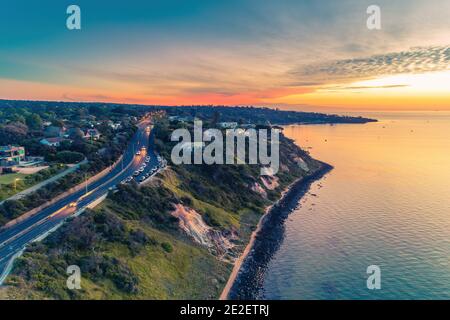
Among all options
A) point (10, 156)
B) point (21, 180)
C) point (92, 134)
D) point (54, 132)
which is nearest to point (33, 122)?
point (54, 132)

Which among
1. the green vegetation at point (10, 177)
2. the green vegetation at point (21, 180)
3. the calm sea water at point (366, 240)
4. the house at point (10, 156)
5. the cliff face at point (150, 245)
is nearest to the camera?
the cliff face at point (150, 245)

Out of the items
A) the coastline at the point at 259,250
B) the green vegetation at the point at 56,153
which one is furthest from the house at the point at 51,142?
the coastline at the point at 259,250

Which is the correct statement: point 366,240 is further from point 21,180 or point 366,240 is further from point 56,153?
point 56,153

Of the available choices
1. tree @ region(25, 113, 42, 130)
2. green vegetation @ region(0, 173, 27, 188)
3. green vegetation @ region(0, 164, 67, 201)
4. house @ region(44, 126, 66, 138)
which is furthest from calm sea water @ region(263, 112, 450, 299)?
tree @ region(25, 113, 42, 130)

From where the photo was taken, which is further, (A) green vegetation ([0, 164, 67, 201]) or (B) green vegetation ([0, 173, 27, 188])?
(B) green vegetation ([0, 173, 27, 188])

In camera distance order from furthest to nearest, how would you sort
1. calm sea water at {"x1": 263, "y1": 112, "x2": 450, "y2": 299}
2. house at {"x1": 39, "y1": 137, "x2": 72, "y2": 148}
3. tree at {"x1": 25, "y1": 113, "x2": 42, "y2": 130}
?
tree at {"x1": 25, "y1": 113, "x2": 42, "y2": 130} < house at {"x1": 39, "y1": 137, "x2": 72, "y2": 148} < calm sea water at {"x1": 263, "y1": 112, "x2": 450, "y2": 299}

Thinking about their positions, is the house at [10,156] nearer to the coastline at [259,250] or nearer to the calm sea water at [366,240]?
the coastline at [259,250]

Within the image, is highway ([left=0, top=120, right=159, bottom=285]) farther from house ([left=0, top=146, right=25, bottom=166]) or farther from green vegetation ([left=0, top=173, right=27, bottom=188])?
house ([left=0, top=146, right=25, bottom=166])
